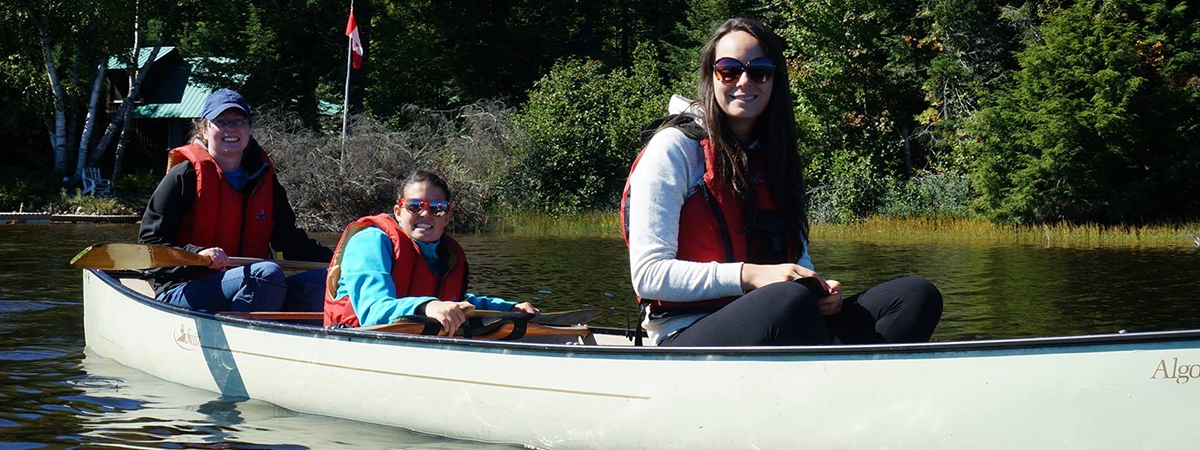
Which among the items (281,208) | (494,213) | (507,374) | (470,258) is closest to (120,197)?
(494,213)

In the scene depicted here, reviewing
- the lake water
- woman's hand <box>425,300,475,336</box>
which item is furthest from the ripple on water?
woman's hand <box>425,300,475,336</box>

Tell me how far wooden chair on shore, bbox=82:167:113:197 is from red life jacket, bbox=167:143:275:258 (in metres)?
19.8

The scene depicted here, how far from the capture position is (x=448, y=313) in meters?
4.54

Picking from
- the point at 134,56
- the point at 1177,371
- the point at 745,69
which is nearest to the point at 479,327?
the point at 745,69

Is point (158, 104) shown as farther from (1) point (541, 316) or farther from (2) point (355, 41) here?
(1) point (541, 316)

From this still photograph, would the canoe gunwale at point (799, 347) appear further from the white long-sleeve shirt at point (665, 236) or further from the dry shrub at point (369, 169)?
the dry shrub at point (369, 169)

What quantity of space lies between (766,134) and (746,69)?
0.25m

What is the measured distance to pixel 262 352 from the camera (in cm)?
529

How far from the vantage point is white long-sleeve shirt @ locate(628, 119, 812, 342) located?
3477 millimetres

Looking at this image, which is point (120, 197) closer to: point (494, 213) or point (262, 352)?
point (494, 213)

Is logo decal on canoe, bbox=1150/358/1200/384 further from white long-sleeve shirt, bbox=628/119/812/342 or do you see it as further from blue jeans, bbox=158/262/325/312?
blue jeans, bbox=158/262/325/312

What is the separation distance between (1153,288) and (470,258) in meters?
7.07

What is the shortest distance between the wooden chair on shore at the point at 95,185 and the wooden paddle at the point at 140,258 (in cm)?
1962

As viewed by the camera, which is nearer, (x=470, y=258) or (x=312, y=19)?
(x=470, y=258)
